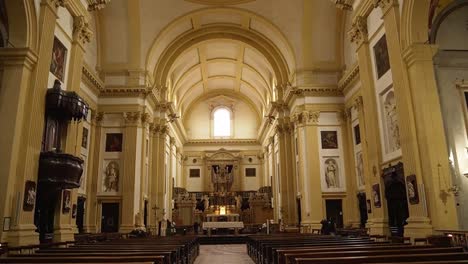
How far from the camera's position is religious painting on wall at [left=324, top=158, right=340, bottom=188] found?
19281 mm

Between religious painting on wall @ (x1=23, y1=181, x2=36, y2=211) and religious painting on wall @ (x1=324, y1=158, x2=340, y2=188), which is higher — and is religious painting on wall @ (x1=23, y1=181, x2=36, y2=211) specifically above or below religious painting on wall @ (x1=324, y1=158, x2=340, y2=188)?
below

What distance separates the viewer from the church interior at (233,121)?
8.79 meters

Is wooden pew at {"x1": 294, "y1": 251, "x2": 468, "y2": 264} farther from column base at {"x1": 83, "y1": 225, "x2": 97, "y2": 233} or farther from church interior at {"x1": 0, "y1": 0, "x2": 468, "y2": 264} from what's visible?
column base at {"x1": 83, "y1": 225, "x2": 97, "y2": 233}

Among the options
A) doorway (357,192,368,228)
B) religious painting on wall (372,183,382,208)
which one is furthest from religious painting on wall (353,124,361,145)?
religious painting on wall (372,183,382,208)

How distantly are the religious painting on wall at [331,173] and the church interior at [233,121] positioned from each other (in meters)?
0.11

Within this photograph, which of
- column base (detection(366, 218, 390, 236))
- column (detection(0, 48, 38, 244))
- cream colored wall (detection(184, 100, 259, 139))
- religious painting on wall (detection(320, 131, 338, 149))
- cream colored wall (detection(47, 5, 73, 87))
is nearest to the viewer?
column (detection(0, 48, 38, 244))

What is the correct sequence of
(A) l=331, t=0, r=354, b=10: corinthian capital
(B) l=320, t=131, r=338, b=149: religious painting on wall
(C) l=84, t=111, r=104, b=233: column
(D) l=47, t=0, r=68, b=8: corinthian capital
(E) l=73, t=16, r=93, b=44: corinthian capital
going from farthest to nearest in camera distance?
1. (B) l=320, t=131, r=338, b=149: religious painting on wall
2. (C) l=84, t=111, r=104, b=233: column
3. (A) l=331, t=0, r=354, b=10: corinthian capital
4. (E) l=73, t=16, r=93, b=44: corinthian capital
5. (D) l=47, t=0, r=68, b=8: corinthian capital

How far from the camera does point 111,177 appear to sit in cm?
1888

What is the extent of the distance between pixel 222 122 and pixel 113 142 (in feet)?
62.2

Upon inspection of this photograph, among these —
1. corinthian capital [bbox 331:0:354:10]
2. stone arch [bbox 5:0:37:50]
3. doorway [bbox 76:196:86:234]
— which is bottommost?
doorway [bbox 76:196:86:234]

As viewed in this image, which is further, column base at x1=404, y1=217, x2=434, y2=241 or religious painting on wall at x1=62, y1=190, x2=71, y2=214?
religious painting on wall at x1=62, y1=190, x2=71, y2=214

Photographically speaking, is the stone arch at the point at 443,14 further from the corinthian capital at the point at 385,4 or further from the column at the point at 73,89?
the column at the point at 73,89

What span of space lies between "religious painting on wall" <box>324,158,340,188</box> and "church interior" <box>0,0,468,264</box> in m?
0.11

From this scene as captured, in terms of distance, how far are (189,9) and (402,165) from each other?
15303mm
